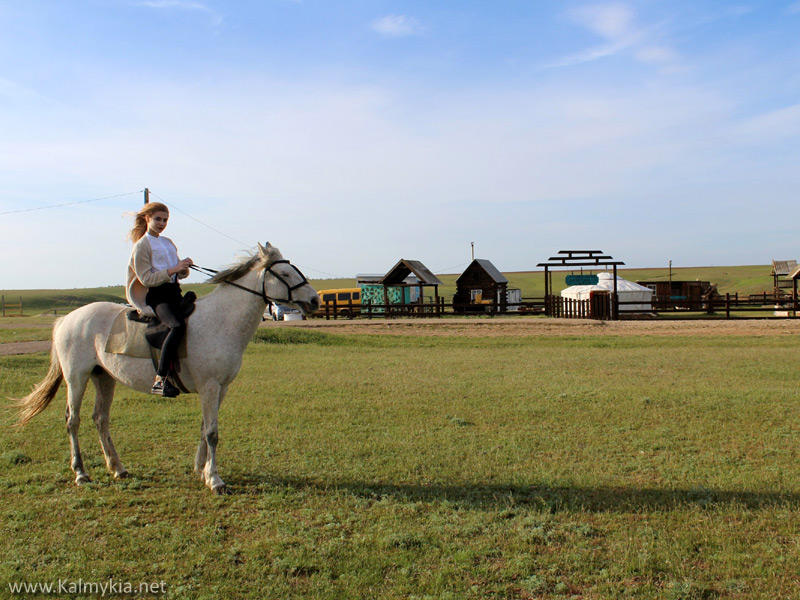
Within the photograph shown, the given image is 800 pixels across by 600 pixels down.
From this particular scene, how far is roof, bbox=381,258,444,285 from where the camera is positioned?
46009 millimetres

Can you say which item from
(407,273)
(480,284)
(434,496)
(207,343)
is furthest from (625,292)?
(207,343)

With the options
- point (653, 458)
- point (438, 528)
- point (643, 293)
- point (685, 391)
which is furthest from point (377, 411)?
point (643, 293)

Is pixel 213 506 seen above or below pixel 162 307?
below

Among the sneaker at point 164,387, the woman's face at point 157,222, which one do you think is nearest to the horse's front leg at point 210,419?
the sneaker at point 164,387

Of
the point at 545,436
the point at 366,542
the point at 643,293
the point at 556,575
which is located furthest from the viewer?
the point at 643,293

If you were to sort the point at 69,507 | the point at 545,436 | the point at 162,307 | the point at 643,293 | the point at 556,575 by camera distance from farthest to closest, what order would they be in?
the point at 643,293 → the point at 545,436 → the point at 162,307 → the point at 69,507 → the point at 556,575

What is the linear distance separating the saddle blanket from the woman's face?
1041mm

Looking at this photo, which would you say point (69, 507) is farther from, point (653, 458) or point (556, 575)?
point (653, 458)

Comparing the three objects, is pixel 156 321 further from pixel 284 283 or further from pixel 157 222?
pixel 284 283

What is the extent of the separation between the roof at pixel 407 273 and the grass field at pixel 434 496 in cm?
3298

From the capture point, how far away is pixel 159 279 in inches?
258

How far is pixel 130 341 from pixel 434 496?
3.84m

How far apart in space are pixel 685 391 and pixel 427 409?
5448 millimetres

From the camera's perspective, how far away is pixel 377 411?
35.8 feet
